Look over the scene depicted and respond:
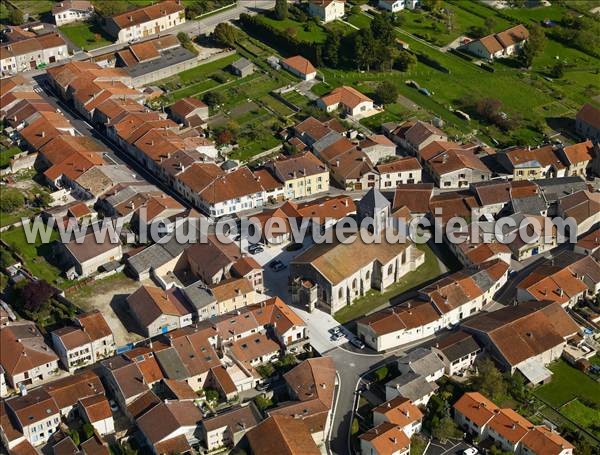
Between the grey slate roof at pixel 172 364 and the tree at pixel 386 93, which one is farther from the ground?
the tree at pixel 386 93

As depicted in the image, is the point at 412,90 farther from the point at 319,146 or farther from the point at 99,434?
the point at 99,434

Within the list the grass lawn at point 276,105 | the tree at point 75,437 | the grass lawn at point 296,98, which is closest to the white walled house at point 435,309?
the tree at point 75,437

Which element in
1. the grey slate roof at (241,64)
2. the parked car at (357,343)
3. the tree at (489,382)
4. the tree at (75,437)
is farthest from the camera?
the grey slate roof at (241,64)

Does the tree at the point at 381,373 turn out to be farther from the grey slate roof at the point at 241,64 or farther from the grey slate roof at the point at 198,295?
the grey slate roof at the point at 241,64

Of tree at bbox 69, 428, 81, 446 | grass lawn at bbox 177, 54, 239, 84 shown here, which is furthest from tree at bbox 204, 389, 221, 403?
grass lawn at bbox 177, 54, 239, 84

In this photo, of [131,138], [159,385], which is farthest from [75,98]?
[159,385]

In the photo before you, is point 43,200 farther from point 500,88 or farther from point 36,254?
point 500,88
